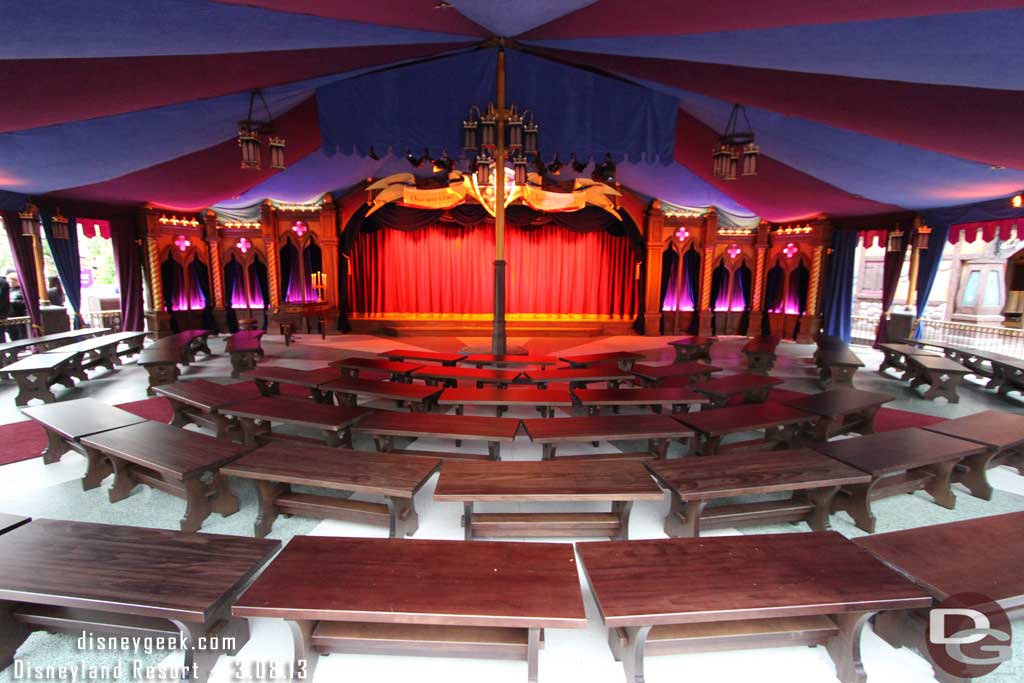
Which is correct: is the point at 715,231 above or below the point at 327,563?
above

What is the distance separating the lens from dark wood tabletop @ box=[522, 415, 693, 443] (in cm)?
271

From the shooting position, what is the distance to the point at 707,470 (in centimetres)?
233

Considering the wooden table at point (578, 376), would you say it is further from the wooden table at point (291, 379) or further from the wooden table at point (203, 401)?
the wooden table at point (203, 401)

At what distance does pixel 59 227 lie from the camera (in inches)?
284

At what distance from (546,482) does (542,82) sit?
15.2 feet

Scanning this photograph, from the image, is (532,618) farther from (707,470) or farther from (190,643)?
(707,470)

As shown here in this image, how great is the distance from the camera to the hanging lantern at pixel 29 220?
671 centimetres

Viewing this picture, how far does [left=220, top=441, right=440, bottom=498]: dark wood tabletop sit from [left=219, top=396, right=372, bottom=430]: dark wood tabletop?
43cm

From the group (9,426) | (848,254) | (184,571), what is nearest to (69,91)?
(9,426)

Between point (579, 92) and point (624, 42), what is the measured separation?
1.31 metres

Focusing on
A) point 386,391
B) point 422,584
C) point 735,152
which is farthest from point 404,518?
point 735,152

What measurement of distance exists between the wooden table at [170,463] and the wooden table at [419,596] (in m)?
1.28

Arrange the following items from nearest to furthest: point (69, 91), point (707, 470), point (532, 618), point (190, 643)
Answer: point (532, 618) → point (190, 643) → point (707, 470) → point (69, 91)

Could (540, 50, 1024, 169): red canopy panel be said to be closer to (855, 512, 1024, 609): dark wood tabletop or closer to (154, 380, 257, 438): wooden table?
(855, 512, 1024, 609): dark wood tabletop
